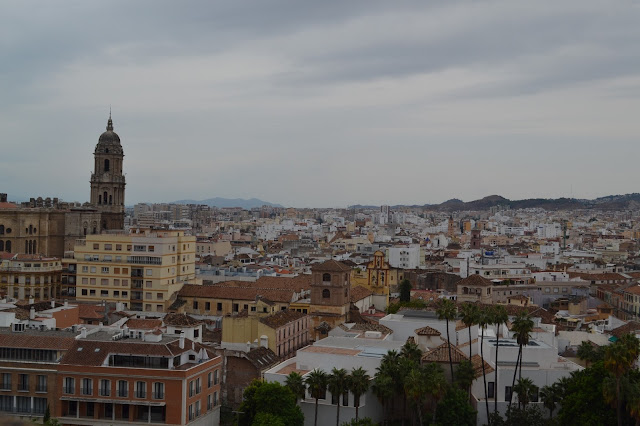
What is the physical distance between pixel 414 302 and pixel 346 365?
30.8m

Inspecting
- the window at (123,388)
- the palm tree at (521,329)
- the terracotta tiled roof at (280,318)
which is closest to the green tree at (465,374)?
the palm tree at (521,329)

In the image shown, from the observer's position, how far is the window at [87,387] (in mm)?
43312

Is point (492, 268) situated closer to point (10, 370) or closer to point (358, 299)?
point (358, 299)

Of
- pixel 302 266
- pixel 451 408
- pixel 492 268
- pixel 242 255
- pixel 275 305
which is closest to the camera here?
pixel 451 408

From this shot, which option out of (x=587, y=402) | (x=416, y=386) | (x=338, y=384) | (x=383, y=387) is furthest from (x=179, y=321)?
(x=587, y=402)

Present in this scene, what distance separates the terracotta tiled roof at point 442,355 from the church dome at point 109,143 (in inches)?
2307

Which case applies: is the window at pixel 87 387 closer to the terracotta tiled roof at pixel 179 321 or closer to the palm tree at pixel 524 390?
the terracotta tiled roof at pixel 179 321

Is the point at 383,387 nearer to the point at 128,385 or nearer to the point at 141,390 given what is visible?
the point at 141,390

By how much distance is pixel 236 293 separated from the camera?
71125mm

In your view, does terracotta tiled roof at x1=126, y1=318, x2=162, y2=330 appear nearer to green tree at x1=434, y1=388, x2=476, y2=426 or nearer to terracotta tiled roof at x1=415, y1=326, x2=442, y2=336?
terracotta tiled roof at x1=415, y1=326, x2=442, y2=336

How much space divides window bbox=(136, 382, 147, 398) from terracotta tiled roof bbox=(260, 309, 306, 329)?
14.3 metres

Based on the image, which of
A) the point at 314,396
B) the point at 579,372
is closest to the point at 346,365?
the point at 314,396

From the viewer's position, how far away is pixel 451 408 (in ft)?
142

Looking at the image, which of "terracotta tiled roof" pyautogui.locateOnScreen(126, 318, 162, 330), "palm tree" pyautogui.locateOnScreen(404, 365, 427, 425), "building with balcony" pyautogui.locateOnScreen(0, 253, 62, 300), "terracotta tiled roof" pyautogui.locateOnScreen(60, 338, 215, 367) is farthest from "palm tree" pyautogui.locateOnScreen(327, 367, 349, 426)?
"building with balcony" pyautogui.locateOnScreen(0, 253, 62, 300)
